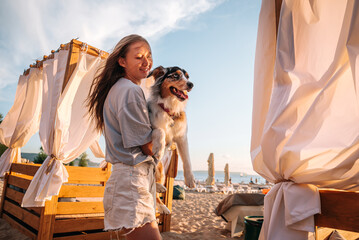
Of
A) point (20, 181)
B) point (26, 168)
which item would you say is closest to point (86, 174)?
point (26, 168)

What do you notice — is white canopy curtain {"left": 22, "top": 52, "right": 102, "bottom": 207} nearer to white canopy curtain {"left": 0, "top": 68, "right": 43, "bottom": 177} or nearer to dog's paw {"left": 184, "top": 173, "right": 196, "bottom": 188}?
dog's paw {"left": 184, "top": 173, "right": 196, "bottom": 188}

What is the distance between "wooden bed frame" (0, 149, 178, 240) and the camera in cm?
329

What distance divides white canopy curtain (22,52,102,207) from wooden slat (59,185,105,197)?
0.25 metres

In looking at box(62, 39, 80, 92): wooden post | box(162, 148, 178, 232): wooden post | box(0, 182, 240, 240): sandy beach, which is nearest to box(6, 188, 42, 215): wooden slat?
box(0, 182, 240, 240): sandy beach

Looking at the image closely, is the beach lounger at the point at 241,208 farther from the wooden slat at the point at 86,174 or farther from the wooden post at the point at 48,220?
the wooden post at the point at 48,220

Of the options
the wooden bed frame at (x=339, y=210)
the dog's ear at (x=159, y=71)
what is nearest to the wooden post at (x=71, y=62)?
the dog's ear at (x=159, y=71)

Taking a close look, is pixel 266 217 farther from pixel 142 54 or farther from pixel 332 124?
pixel 142 54

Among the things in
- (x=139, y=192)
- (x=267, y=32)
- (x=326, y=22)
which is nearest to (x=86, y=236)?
(x=139, y=192)

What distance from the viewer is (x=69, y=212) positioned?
3.50 m

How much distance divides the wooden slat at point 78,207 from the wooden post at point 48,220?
12cm

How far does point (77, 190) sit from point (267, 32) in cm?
374

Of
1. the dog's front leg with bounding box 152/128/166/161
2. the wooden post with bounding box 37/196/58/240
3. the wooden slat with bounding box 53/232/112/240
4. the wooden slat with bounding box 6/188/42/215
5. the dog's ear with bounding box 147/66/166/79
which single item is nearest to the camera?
the dog's front leg with bounding box 152/128/166/161

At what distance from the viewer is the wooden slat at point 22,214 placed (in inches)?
135

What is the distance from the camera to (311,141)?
1.24 m
